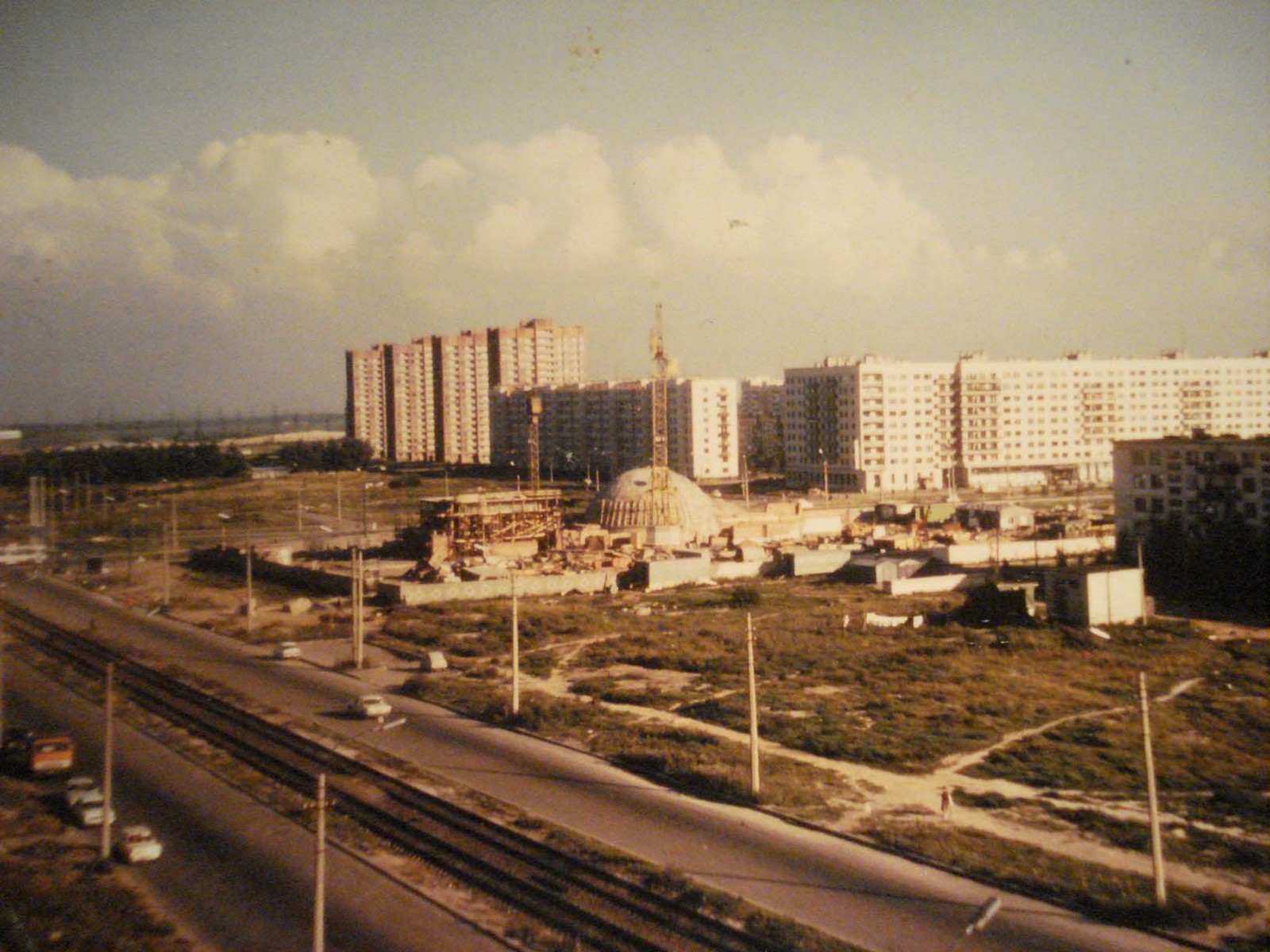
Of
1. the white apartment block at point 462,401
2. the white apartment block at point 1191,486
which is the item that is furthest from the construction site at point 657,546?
the white apartment block at point 462,401

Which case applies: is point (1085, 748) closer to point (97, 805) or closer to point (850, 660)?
point (850, 660)

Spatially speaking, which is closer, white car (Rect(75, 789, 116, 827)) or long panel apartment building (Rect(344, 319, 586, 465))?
white car (Rect(75, 789, 116, 827))

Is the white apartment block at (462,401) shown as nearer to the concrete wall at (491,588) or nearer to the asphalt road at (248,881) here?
the concrete wall at (491,588)

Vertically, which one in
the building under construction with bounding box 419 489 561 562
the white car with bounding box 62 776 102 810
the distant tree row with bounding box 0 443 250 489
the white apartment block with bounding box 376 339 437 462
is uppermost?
the white apartment block with bounding box 376 339 437 462

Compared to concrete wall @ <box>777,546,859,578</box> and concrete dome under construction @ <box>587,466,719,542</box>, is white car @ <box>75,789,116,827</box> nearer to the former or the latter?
concrete wall @ <box>777,546,859,578</box>

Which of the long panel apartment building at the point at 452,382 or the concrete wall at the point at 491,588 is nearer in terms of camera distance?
the concrete wall at the point at 491,588

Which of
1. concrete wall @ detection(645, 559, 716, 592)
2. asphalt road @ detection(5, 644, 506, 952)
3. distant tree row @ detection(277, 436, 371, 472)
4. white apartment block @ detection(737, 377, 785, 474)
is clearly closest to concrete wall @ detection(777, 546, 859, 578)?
concrete wall @ detection(645, 559, 716, 592)

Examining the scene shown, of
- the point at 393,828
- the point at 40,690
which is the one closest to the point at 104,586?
the point at 40,690
